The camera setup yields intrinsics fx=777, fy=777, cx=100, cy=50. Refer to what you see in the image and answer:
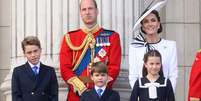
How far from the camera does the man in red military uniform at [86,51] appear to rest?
27.9ft

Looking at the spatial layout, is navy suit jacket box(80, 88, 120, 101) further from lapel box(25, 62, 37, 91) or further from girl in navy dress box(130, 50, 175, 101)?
lapel box(25, 62, 37, 91)

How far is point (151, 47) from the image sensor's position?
335 inches

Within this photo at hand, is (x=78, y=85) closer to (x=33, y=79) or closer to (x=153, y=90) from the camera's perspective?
(x=33, y=79)

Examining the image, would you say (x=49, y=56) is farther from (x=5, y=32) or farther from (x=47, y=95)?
(x=5, y=32)

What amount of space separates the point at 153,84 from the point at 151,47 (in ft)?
1.88

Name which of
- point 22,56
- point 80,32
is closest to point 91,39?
point 80,32

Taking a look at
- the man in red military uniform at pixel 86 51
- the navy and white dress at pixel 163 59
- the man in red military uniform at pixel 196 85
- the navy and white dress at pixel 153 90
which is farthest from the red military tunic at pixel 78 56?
the man in red military uniform at pixel 196 85

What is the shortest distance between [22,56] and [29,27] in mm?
375

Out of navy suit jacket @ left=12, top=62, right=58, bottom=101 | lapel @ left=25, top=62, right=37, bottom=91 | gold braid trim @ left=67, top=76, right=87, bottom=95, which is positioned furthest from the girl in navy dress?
lapel @ left=25, top=62, right=37, bottom=91

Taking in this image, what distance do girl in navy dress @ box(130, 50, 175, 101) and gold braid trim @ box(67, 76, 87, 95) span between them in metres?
0.59

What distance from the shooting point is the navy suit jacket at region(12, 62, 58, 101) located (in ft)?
27.6

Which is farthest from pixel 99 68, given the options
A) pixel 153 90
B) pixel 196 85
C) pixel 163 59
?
pixel 196 85

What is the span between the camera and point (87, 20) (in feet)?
28.1

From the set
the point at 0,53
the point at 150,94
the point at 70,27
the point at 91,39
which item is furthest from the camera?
the point at 0,53
